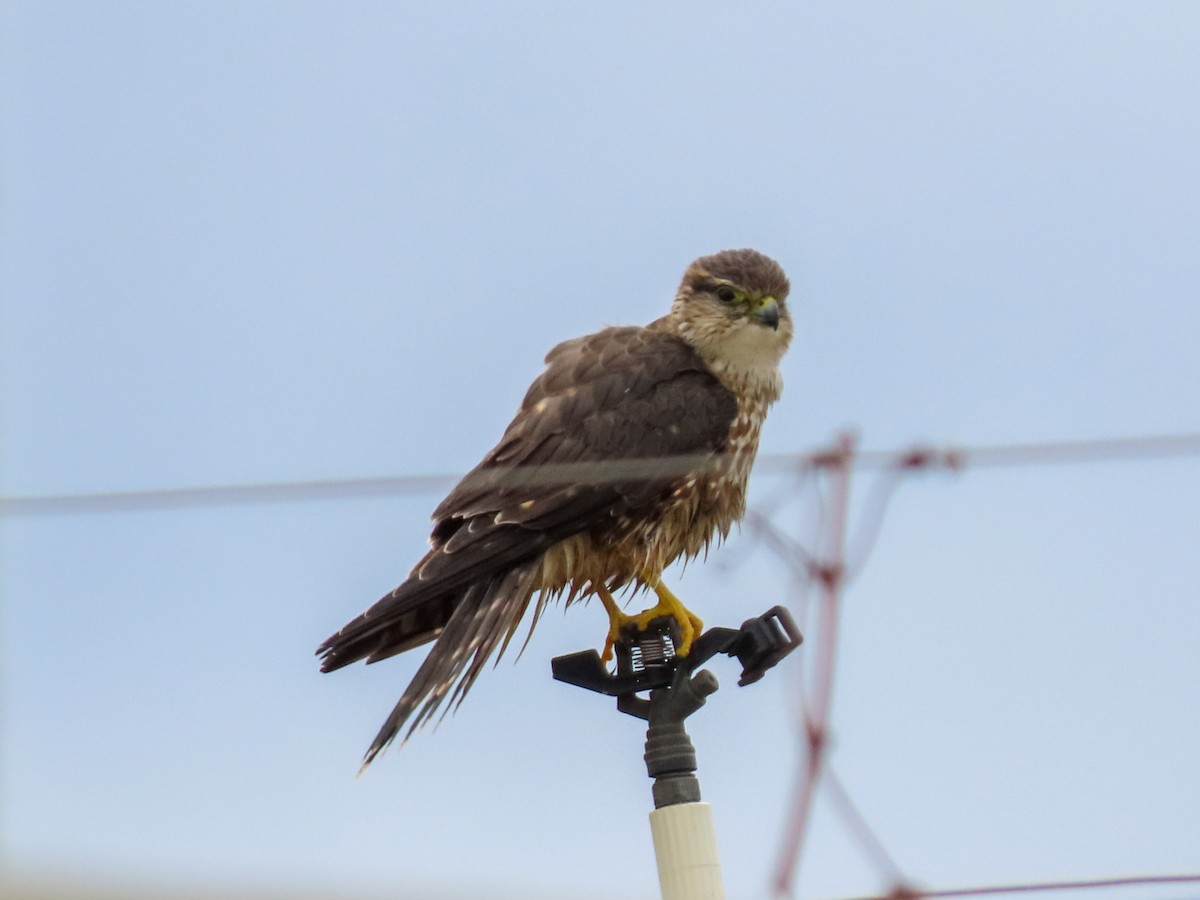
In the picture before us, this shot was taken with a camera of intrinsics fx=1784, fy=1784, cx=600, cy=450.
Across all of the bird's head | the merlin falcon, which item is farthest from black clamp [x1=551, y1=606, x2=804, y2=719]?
the bird's head

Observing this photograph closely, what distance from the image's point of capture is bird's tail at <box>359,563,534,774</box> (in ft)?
10.4

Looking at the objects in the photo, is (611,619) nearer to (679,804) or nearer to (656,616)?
(656,616)

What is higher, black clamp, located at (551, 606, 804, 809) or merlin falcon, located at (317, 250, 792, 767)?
merlin falcon, located at (317, 250, 792, 767)

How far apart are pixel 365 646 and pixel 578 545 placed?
541mm

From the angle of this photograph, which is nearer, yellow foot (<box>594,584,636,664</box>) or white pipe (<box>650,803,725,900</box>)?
white pipe (<box>650,803,725,900</box>)

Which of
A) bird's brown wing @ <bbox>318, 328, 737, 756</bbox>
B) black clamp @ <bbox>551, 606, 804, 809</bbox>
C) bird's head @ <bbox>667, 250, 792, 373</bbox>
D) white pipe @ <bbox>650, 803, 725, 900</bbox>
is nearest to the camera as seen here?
white pipe @ <bbox>650, 803, 725, 900</bbox>

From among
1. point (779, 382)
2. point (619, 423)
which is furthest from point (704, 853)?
point (779, 382)

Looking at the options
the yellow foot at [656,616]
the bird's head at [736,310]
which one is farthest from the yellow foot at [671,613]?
the bird's head at [736,310]

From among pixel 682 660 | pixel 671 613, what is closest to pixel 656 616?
pixel 671 613

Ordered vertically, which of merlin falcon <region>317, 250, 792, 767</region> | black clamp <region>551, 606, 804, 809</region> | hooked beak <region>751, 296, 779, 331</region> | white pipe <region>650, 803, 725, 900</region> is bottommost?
white pipe <region>650, 803, 725, 900</region>

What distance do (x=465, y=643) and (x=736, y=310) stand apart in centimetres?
127

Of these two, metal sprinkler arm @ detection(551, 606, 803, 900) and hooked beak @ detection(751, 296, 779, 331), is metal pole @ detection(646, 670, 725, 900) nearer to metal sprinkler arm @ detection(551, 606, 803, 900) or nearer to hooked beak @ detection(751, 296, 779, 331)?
metal sprinkler arm @ detection(551, 606, 803, 900)

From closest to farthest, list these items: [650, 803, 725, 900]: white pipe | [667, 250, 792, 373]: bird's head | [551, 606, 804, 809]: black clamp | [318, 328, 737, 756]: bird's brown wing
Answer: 1. [650, 803, 725, 900]: white pipe
2. [551, 606, 804, 809]: black clamp
3. [318, 328, 737, 756]: bird's brown wing
4. [667, 250, 792, 373]: bird's head

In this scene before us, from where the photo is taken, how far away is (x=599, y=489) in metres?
3.73
